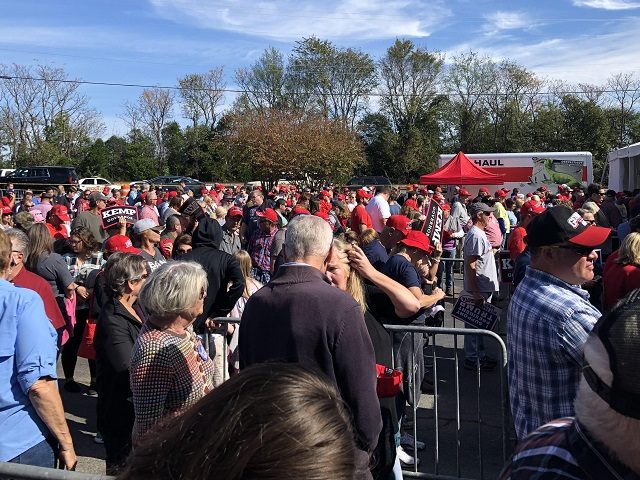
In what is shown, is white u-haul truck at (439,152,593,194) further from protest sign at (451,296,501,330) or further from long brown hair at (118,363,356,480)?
long brown hair at (118,363,356,480)

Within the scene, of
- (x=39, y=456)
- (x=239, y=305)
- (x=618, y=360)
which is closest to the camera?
(x=618, y=360)

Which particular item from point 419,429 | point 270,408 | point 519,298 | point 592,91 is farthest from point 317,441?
point 592,91

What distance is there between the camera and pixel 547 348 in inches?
95.0

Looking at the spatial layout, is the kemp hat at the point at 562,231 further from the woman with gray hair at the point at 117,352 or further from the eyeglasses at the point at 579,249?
the woman with gray hair at the point at 117,352

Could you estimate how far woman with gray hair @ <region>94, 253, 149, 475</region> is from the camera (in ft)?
11.6

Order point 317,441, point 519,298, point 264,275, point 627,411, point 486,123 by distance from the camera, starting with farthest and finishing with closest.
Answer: point 486,123, point 264,275, point 519,298, point 627,411, point 317,441

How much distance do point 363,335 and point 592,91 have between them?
51.5 meters

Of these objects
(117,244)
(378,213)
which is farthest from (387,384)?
(378,213)

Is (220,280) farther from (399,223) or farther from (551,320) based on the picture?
(551,320)

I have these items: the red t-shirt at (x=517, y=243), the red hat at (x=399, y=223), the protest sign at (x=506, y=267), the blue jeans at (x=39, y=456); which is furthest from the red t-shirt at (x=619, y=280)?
the blue jeans at (x=39, y=456)

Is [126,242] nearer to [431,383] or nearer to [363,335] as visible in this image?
[431,383]

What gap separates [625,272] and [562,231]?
2.76 m

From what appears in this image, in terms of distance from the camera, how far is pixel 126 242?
6.28 metres

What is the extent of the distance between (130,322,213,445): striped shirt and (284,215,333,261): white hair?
2.34 ft
